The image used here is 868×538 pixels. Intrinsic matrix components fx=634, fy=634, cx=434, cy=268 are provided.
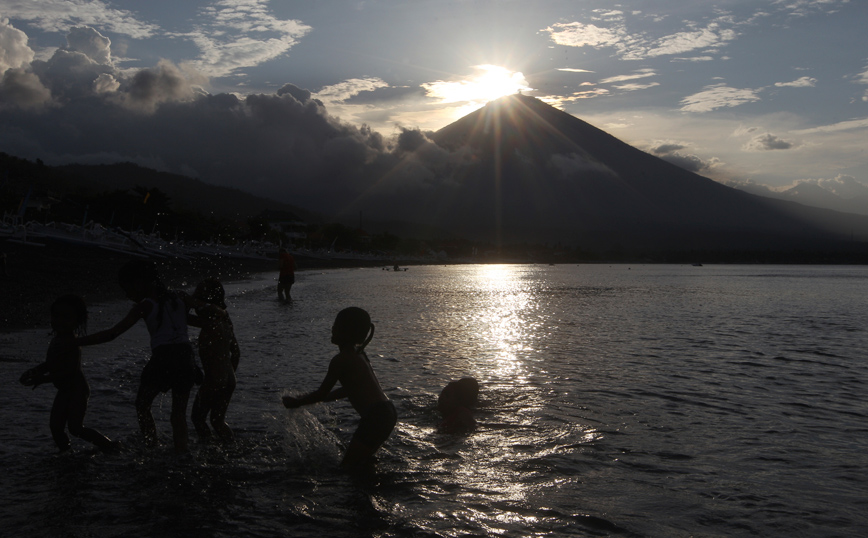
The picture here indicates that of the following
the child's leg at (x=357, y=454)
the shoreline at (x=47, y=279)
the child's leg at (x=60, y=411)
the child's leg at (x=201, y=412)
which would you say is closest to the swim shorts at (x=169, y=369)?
the child's leg at (x=201, y=412)

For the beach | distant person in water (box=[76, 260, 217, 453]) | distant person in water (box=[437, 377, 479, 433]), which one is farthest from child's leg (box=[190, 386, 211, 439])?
the beach

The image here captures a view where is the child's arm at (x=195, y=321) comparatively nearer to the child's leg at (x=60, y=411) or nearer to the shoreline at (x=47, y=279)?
the child's leg at (x=60, y=411)

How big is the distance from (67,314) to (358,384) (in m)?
2.14

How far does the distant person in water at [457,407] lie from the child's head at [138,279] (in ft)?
9.83

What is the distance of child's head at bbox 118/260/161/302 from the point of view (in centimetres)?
461

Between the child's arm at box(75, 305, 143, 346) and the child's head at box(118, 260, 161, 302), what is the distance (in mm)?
121

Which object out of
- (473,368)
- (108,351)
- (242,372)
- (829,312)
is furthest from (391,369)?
(829,312)

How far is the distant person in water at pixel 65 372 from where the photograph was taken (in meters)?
4.52

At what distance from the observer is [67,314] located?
4539 millimetres

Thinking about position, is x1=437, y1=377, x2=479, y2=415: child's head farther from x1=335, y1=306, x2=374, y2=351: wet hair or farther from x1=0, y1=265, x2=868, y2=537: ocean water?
x1=335, y1=306, x2=374, y2=351: wet hair

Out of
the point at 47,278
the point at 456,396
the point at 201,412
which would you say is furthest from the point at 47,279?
the point at 456,396

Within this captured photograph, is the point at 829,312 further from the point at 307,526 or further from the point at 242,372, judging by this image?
the point at 307,526

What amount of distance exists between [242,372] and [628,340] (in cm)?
893

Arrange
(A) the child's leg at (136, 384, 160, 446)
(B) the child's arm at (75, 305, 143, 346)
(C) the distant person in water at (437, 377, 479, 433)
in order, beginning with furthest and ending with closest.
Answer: (C) the distant person in water at (437, 377, 479, 433)
(A) the child's leg at (136, 384, 160, 446)
(B) the child's arm at (75, 305, 143, 346)
